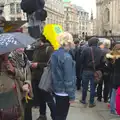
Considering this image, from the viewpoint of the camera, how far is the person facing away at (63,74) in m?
4.82

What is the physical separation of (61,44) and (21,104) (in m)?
1.39

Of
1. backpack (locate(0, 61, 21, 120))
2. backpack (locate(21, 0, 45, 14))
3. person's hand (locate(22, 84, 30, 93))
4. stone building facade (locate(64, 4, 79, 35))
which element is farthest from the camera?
stone building facade (locate(64, 4, 79, 35))

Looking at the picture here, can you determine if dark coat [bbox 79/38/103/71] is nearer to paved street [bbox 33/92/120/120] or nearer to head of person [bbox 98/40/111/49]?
head of person [bbox 98/40/111/49]

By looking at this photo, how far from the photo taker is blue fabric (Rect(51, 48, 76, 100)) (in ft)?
15.8

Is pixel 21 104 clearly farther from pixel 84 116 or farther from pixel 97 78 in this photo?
pixel 97 78

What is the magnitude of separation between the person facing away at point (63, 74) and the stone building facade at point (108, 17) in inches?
1818

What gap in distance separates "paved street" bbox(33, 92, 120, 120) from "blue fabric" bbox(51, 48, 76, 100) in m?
1.87

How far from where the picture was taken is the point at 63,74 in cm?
485

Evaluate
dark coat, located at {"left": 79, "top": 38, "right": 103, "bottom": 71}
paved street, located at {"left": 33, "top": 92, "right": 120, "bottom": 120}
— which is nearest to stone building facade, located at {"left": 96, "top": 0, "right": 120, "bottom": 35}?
dark coat, located at {"left": 79, "top": 38, "right": 103, "bottom": 71}

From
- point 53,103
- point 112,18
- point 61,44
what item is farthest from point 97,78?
point 112,18

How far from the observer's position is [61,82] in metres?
4.89

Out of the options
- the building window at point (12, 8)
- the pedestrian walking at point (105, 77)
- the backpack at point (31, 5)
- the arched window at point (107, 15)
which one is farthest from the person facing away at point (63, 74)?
the building window at point (12, 8)

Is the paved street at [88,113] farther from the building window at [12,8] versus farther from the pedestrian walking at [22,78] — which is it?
the building window at [12,8]

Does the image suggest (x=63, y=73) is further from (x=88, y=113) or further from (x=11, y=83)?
(x=88, y=113)
